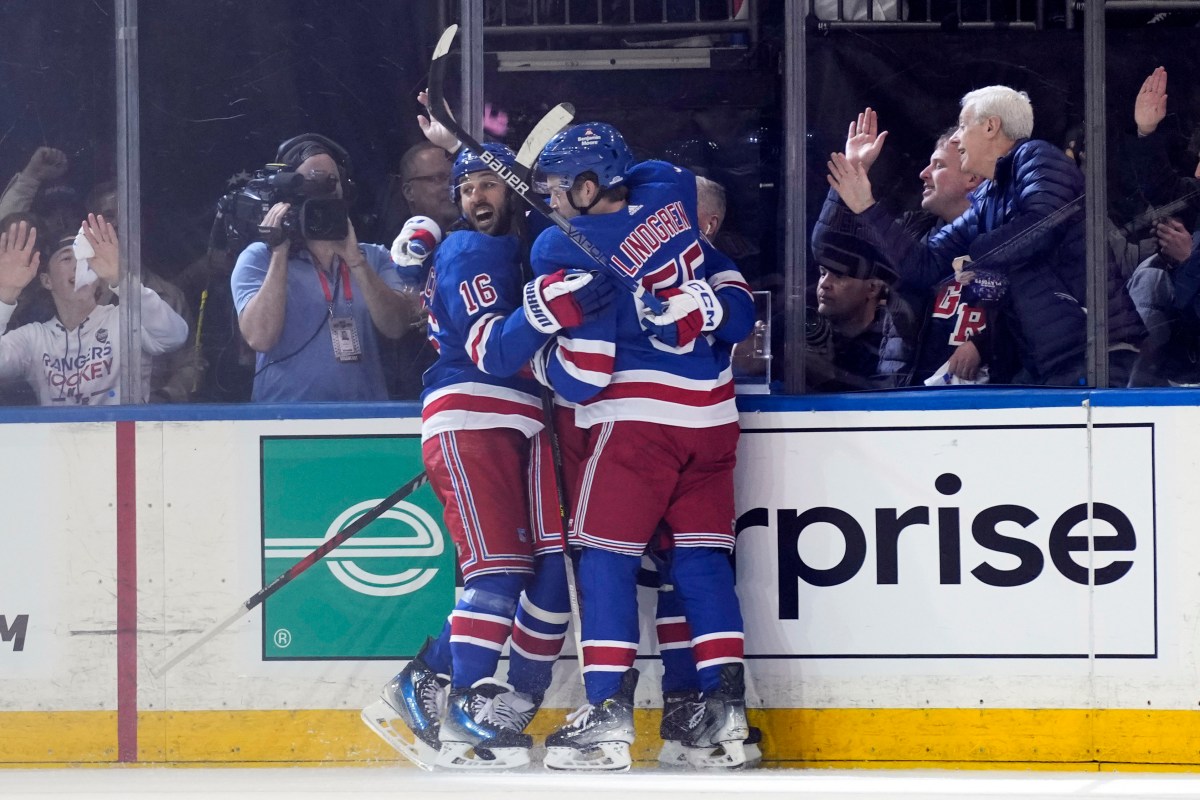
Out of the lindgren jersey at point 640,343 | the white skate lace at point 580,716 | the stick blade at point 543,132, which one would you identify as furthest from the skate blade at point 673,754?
the stick blade at point 543,132

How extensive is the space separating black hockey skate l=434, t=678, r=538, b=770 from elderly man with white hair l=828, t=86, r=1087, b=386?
1370mm

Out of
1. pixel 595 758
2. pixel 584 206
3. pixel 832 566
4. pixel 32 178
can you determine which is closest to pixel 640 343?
pixel 584 206

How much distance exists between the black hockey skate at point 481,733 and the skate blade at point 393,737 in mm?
80

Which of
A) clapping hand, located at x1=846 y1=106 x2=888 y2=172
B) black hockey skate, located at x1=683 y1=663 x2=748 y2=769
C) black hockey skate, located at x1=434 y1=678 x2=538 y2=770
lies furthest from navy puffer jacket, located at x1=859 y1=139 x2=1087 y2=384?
black hockey skate, located at x1=434 y1=678 x2=538 y2=770

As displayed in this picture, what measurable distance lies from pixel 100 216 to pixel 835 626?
2.01 meters

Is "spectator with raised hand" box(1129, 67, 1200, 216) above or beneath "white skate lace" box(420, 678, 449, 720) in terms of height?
above

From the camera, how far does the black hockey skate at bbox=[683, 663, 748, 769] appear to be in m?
2.86

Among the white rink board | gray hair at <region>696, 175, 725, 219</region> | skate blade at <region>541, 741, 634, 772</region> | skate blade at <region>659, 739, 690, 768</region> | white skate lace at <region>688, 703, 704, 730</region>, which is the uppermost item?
gray hair at <region>696, 175, 725, 219</region>

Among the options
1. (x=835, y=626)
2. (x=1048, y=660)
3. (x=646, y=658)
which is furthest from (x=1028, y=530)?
(x=646, y=658)

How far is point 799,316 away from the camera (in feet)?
10.3

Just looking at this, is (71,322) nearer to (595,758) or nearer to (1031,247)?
(595,758)

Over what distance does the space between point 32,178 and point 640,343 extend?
5.09 ft

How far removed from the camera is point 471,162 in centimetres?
300

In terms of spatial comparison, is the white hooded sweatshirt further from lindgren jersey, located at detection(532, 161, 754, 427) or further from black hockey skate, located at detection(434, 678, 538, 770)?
black hockey skate, located at detection(434, 678, 538, 770)
